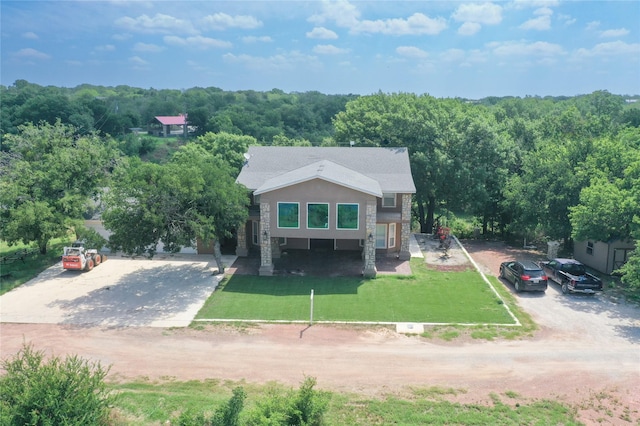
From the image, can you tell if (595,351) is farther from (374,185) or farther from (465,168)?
(465,168)

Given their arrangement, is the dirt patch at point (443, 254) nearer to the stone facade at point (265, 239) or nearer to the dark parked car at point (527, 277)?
the dark parked car at point (527, 277)

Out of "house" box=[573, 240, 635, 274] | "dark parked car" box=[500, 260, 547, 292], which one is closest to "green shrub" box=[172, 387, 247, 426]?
"dark parked car" box=[500, 260, 547, 292]

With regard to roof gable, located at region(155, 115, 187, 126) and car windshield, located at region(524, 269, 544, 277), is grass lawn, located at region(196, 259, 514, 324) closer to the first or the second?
car windshield, located at region(524, 269, 544, 277)

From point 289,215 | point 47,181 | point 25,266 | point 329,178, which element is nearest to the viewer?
point 329,178

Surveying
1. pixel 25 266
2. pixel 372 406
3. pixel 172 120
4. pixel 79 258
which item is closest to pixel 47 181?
pixel 25 266

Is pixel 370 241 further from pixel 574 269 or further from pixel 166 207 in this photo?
pixel 166 207

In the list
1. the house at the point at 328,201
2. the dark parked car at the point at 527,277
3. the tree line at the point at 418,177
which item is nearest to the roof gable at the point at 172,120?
the tree line at the point at 418,177
